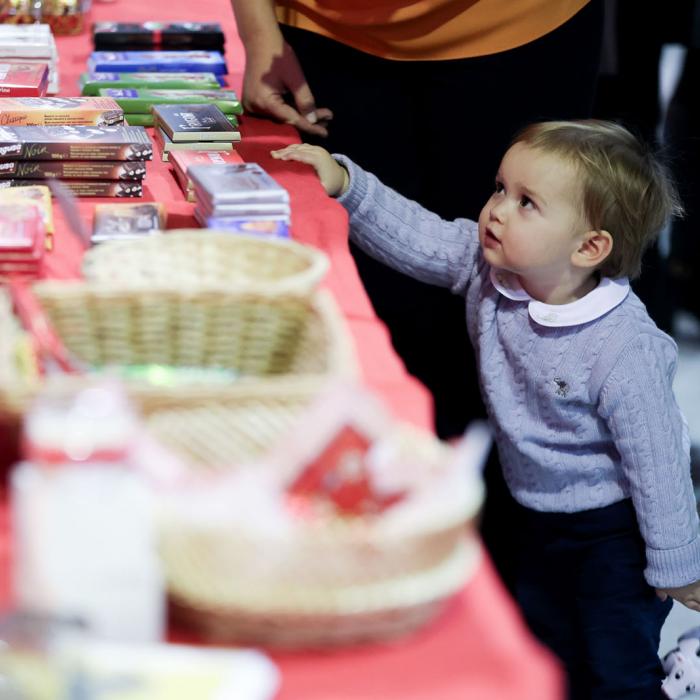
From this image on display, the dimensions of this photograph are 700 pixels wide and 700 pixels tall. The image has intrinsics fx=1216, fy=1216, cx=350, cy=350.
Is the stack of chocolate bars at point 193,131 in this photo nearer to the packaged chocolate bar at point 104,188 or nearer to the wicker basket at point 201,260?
the packaged chocolate bar at point 104,188

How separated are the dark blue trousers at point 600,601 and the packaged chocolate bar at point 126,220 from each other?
0.84 m

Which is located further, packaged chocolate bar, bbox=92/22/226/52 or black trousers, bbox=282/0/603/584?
packaged chocolate bar, bbox=92/22/226/52

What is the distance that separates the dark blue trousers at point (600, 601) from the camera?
6.60 feet

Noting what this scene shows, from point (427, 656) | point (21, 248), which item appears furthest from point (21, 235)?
point (427, 656)

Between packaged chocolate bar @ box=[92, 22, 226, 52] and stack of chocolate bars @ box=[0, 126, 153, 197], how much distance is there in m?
0.74

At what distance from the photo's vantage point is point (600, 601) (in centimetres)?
204

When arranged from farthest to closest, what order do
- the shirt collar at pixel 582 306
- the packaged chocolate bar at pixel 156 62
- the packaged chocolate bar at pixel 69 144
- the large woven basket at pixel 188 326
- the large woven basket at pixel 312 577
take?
the packaged chocolate bar at pixel 156 62 < the shirt collar at pixel 582 306 < the packaged chocolate bar at pixel 69 144 < the large woven basket at pixel 188 326 < the large woven basket at pixel 312 577

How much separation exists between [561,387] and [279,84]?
32.0 inches

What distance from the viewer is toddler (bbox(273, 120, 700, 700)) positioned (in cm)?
188

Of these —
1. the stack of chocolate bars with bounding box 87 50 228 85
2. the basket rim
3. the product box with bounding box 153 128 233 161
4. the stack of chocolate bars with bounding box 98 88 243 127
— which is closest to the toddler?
the product box with bounding box 153 128 233 161

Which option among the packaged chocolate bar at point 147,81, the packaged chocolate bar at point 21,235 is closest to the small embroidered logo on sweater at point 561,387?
the packaged chocolate bar at point 21,235

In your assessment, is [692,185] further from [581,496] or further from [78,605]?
[78,605]

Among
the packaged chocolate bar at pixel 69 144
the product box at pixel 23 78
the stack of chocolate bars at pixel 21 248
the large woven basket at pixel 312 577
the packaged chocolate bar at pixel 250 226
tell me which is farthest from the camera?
the product box at pixel 23 78

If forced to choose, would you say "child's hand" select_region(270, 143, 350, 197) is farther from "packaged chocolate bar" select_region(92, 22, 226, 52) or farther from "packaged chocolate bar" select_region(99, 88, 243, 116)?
"packaged chocolate bar" select_region(92, 22, 226, 52)
